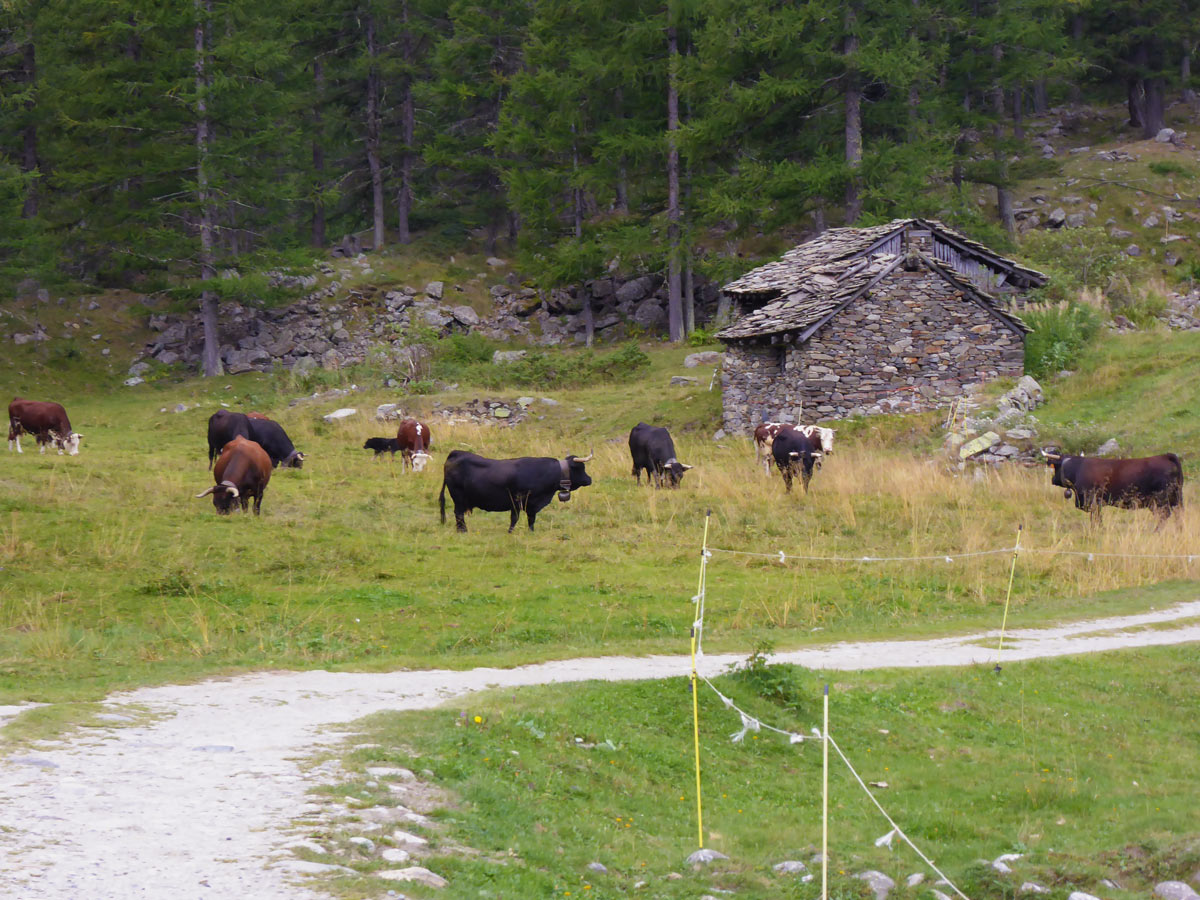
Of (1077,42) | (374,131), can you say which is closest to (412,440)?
(374,131)

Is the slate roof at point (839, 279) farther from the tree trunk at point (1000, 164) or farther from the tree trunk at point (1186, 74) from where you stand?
the tree trunk at point (1186, 74)

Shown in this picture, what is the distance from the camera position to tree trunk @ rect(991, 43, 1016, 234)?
174 ft

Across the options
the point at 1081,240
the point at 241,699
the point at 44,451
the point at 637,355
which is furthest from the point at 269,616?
the point at 1081,240

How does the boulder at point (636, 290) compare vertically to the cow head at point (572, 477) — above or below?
above

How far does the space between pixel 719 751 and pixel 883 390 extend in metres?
24.8

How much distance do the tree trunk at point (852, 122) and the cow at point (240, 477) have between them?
29223 mm

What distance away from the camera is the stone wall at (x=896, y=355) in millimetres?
34875

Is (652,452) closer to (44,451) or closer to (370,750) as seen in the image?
(44,451)

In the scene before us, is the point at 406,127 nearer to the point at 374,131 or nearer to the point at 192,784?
the point at 374,131

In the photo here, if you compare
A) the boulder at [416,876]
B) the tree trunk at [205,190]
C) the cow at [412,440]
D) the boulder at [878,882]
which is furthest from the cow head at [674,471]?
the tree trunk at [205,190]

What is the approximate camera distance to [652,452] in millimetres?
27109

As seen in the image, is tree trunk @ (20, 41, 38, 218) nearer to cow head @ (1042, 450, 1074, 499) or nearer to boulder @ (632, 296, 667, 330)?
boulder @ (632, 296, 667, 330)

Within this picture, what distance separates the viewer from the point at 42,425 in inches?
1133

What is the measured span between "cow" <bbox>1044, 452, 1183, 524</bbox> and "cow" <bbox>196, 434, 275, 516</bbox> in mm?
14515
